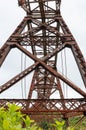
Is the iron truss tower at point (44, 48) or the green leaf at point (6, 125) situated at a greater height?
the green leaf at point (6, 125)

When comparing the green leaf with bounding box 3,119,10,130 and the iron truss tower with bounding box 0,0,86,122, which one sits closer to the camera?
the green leaf with bounding box 3,119,10,130

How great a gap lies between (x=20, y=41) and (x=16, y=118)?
14020 mm

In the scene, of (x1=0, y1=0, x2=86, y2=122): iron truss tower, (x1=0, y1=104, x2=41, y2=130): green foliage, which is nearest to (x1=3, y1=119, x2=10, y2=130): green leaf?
(x1=0, y1=104, x2=41, y2=130): green foliage

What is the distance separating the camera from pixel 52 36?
60.3 feet

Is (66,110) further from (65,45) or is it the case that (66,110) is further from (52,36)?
(52,36)

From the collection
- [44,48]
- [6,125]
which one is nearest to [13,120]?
[6,125]

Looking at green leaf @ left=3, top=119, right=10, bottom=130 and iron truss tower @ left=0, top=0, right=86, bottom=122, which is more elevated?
green leaf @ left=3, top=119, right=10, bottom=130

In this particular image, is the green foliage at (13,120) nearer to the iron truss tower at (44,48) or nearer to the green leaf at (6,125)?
the green leaf at (6,125)

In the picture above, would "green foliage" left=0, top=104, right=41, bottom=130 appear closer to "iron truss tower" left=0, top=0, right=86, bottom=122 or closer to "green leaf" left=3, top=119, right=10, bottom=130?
"green leaf" left=3, top=119, right=10, bottom=130

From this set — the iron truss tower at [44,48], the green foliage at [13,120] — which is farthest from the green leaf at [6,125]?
the iron truss tower at [44,48]

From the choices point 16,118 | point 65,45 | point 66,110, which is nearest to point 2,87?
point 66,110

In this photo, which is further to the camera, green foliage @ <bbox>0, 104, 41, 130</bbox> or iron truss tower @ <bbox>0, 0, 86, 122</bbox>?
iron truss tower @ <bbox>0, 0, 86, 122</bbox>

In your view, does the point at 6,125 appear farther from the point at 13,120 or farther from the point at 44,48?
the point at 44,48

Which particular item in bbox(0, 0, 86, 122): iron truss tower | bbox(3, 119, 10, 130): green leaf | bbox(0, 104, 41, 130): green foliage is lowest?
bbox(0, 0, 86, 122): iron truss tower
